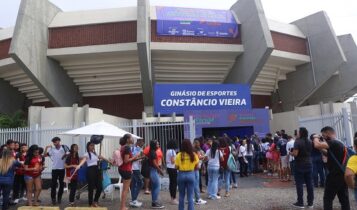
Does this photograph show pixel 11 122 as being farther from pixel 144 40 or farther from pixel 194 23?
pixel 194 23

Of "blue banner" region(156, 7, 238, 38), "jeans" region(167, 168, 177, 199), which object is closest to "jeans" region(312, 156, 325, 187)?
"jeans" region(167, 168, 177, 199)

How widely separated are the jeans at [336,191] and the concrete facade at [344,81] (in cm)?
2115

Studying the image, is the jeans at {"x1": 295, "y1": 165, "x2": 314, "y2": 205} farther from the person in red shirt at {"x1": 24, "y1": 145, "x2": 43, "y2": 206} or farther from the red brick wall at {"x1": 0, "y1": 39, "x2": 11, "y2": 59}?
the red brick wall at {"x1": 0, "y1": 39, "x2": 11, "y2": 59}

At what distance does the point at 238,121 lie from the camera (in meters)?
17.6

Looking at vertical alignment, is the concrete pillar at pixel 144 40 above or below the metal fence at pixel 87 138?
above

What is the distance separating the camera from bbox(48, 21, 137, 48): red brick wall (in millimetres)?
19812

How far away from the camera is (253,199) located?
27.1 ft

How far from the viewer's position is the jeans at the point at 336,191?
17.5 feet

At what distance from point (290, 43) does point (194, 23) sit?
23.3ft

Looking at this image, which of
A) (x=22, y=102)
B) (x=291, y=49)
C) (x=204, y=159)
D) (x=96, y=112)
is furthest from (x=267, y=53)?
(x=22, y=102)

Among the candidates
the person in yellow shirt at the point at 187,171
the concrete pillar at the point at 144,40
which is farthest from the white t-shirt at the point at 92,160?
the concrete pillar at the point at 144,40

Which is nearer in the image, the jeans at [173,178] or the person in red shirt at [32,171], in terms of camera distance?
the person in red shirt at [32,171]

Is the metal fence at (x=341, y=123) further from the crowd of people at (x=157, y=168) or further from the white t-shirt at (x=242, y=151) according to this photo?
the white t-shirt at (x=242, y=151)

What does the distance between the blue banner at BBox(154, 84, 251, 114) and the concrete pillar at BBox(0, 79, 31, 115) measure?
11.9 meters
